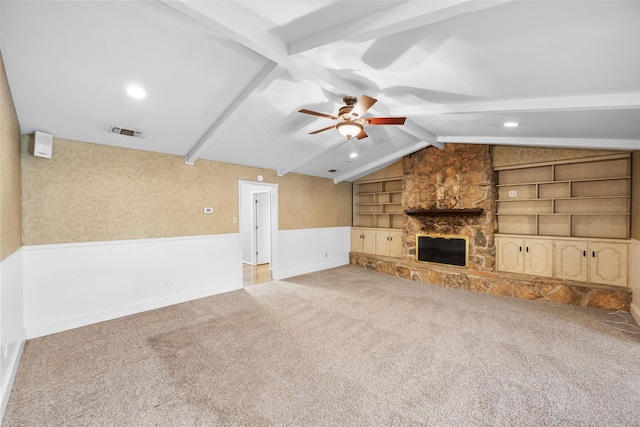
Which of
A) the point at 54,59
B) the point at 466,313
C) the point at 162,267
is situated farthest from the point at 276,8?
the point at 466,313

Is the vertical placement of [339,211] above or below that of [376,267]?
above

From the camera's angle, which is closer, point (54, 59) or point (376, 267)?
point (54, 59)

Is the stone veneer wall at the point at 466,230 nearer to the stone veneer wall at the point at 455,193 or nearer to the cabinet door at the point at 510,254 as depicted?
the stone veneer wall at the point at 455,193

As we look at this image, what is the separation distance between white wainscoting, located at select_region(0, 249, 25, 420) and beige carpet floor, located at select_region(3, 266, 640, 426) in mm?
115

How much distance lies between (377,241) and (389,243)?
1.25ft

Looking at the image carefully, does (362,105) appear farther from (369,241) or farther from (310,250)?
(369,241)

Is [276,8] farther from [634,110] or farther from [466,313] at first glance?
[466,313]

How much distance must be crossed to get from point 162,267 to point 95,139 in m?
2.06

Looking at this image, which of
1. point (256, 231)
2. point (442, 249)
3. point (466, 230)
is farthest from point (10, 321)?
point (466, 230)

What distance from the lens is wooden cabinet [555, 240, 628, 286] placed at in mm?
4121

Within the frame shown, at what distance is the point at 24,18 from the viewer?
1.91 meters

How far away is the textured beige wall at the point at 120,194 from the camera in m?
3.35

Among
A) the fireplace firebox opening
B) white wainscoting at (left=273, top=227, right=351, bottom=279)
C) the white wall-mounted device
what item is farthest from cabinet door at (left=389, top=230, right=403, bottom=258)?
the white wall-mounted device

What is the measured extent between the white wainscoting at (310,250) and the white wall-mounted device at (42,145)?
3937 millimetres
